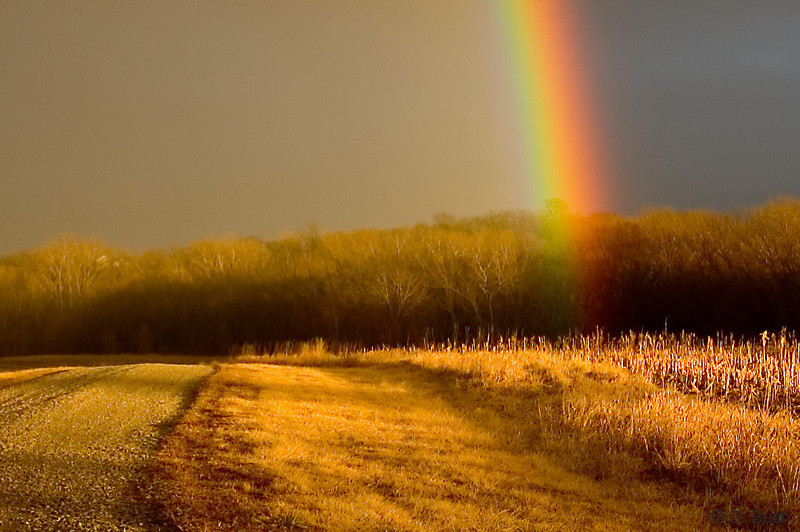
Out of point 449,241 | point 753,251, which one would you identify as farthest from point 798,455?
point 449,241

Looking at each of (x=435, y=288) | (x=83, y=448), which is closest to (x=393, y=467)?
(x=83, y=448)

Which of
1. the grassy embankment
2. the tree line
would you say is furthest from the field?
the tree line

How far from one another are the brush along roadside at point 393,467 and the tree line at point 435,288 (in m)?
31.9

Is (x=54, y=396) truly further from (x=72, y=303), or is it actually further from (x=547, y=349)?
(x=72, y=303)

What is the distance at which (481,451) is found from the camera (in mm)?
13586

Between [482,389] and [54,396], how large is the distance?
9.71 metres

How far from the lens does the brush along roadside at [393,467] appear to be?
9234 millimetres

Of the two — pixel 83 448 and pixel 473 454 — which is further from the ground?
pixel 83 448

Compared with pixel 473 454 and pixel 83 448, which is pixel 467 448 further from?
pixel 83 448

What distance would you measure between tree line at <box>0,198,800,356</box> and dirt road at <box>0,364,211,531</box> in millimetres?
32347

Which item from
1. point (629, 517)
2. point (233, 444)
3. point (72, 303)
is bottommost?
point (629, 517)

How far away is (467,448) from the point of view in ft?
45.0

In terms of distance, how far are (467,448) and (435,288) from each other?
4716 cm

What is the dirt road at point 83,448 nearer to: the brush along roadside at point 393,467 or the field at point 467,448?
the field at point 467,448
